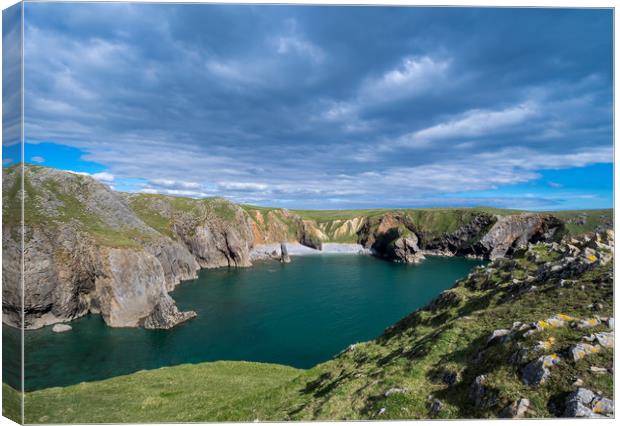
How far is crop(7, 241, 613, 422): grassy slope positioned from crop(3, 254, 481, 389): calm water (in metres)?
9.05

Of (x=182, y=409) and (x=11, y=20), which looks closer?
(x=11, y=20)

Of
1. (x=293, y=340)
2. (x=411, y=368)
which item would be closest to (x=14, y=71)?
(x=411, y=368)

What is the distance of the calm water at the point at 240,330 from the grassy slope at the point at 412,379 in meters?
9.05

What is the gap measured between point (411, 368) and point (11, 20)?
25.8 metres

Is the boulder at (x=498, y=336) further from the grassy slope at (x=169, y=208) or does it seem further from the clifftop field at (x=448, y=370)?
the grassy slope at (x=169, y=208)

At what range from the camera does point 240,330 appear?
63844 mm

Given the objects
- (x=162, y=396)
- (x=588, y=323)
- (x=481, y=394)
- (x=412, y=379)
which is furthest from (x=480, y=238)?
(x=481, y=394)

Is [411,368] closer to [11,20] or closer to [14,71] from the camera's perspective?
[14,71]

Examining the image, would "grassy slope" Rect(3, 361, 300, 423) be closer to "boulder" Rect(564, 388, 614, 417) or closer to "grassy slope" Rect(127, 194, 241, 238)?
"boulder" Rect(564, 388, 614, 417)

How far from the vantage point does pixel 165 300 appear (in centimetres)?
7162

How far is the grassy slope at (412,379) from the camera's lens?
40.2ft

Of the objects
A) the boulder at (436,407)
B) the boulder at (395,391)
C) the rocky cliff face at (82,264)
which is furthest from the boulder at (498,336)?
the rocky cliff face at (82,264)

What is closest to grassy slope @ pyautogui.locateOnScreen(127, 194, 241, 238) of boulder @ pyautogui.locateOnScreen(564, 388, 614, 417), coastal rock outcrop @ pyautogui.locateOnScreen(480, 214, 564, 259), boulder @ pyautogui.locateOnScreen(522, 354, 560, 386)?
coastal rock outcrop @ pyautogui.locateOnScreen(480, 214, 564, 259)

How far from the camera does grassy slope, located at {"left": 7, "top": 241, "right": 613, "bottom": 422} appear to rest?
1227cm
